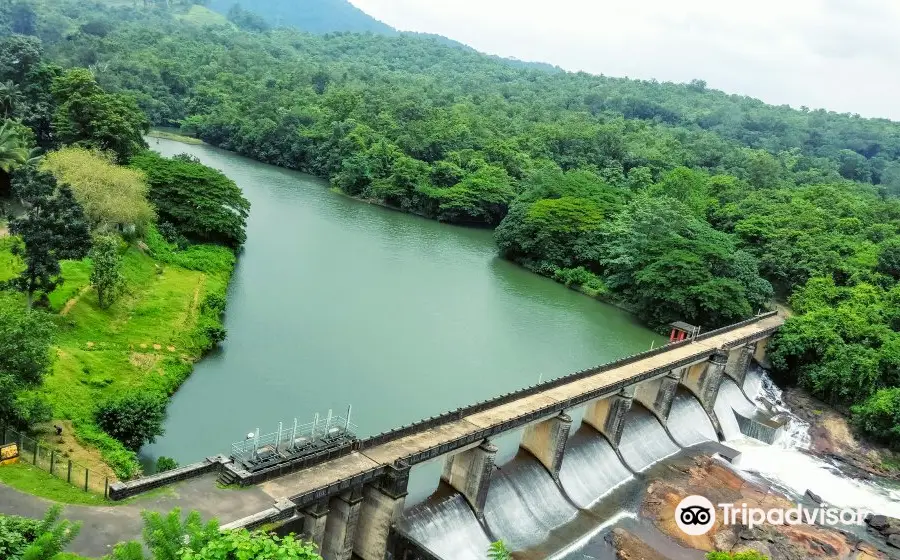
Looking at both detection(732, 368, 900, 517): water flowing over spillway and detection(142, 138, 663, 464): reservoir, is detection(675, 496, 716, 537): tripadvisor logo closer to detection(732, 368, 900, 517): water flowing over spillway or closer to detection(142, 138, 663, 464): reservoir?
detection(732, 368, 900, 517): water flowing over spillway

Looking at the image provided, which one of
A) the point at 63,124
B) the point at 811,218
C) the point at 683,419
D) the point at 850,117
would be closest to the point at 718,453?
the point at 683,419

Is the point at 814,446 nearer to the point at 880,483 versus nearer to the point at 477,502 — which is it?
the point at 880,483

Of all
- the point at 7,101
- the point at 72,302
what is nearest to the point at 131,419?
the point at 72,302

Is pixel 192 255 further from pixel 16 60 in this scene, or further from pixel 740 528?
pixel 740 528

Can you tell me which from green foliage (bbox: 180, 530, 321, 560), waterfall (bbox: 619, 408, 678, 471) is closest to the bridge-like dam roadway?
waterfall (bbox: 619, 408, 678, 471)

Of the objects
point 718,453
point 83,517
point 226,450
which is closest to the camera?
point 83,517

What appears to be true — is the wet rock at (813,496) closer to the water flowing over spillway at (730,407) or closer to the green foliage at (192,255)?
the water flowing over spillway at (730,407)

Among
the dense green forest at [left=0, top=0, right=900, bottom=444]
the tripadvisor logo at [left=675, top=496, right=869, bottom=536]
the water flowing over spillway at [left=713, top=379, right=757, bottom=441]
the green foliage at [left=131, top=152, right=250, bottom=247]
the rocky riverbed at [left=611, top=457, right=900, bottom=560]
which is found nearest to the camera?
the rocky riverbed at [left=611, top=457, right=900, bottom=560]

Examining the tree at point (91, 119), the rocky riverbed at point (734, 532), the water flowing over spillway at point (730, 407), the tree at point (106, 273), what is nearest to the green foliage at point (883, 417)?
the water flowing over spillway at point (730, 407)
